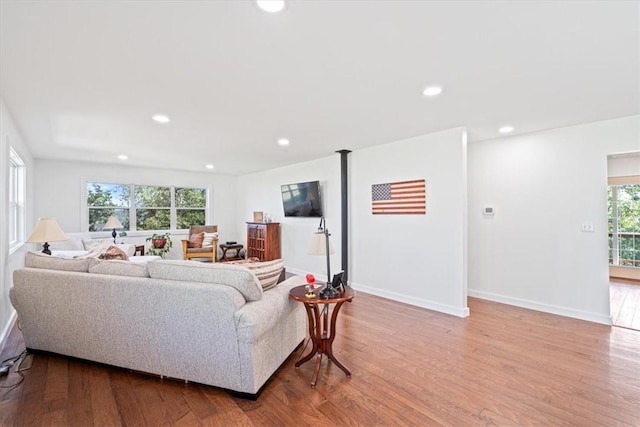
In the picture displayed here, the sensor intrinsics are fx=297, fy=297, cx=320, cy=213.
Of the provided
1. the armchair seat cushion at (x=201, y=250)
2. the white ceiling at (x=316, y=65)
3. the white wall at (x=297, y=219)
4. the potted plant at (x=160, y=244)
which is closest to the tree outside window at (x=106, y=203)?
the potted plant at (x=160, y=244)

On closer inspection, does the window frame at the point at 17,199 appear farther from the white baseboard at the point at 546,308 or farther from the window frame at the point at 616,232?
the window frame at the point at 616,232

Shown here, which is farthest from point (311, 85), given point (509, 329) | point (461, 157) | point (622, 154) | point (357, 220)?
point (622, 154)

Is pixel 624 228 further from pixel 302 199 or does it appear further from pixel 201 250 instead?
pixel 201 250

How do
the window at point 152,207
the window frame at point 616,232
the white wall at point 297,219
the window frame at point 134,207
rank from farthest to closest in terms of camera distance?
the window at point 152,207, the window frame at point 134,207, the white wall at point 297,219, the window frame at point 616,232

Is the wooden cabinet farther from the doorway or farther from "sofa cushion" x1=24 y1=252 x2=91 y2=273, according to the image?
the doorway

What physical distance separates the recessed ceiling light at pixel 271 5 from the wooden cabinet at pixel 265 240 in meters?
5.25

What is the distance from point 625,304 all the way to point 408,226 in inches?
122

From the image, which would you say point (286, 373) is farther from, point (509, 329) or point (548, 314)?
point (548, 314)

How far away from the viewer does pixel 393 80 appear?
7.84ft

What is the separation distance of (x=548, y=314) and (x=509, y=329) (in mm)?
928

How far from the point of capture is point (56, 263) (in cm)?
259

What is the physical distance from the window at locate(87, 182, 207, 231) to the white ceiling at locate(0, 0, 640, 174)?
10.3ft

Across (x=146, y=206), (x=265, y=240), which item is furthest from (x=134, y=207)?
(x=265, y=240)

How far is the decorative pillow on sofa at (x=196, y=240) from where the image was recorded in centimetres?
681
